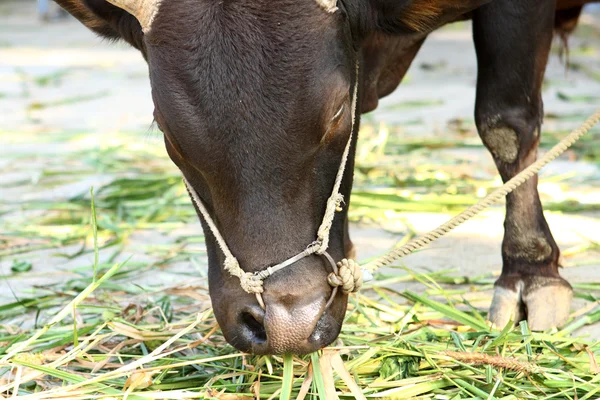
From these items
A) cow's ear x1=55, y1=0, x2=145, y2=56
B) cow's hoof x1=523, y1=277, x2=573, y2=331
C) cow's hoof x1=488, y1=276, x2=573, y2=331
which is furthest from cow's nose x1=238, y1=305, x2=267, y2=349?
cow's hoof x1=523, y1=277, x2=573, y2=331

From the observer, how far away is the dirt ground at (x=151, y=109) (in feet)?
14.3

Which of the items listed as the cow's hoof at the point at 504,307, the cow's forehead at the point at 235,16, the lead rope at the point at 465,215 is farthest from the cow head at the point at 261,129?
the cow's hoof at the point at 504,307

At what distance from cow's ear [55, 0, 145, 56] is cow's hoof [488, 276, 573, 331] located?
5.40ft

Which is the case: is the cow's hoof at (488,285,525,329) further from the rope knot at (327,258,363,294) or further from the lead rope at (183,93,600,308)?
the rope knot at (327,258,363,294)

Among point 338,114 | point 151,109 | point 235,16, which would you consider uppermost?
point 235,16

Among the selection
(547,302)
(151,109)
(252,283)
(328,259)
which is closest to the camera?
(252,283)

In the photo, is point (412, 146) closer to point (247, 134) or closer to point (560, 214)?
point (560, 214)

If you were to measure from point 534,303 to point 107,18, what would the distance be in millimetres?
1920

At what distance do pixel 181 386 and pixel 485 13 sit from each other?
1.85 metres

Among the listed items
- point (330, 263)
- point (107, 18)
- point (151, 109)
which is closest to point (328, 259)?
point (330, 263)

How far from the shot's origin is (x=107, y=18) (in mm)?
3182

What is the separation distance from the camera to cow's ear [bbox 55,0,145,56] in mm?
3072

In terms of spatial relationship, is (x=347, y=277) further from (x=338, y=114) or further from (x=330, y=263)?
(x=338, y=114)

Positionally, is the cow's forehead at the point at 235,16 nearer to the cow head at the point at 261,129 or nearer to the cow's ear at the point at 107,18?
the cow head at the point at 261,129
